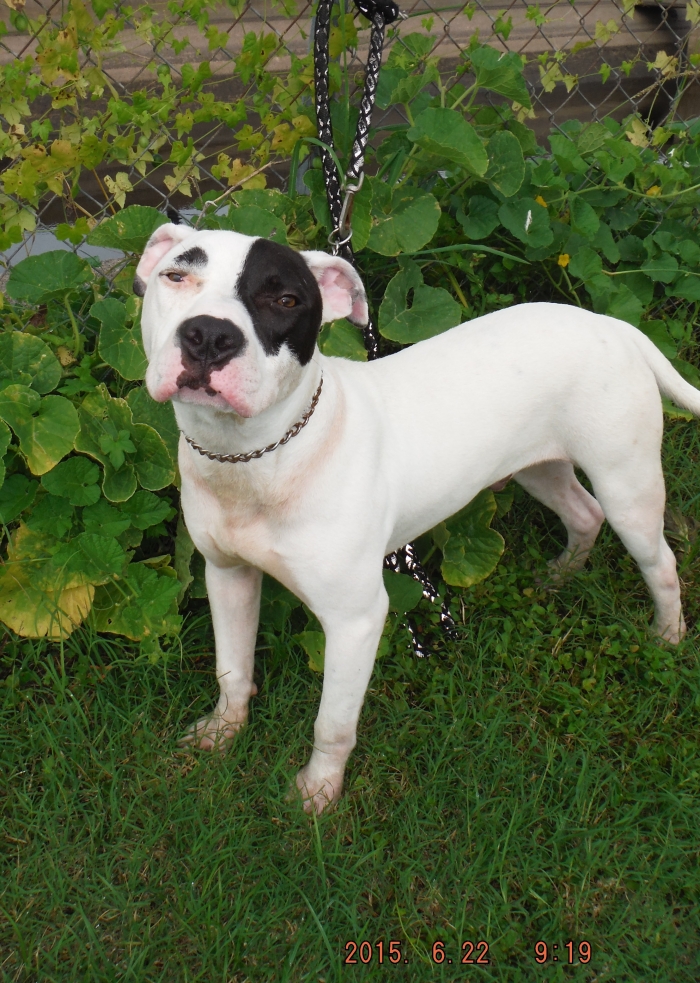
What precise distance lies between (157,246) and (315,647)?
3.83 ft

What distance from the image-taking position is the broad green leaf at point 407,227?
2703 millimetres

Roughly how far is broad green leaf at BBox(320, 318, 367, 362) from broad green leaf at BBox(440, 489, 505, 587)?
2.02 ft

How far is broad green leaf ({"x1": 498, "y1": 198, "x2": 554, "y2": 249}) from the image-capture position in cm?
298

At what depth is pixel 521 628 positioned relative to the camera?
266cm

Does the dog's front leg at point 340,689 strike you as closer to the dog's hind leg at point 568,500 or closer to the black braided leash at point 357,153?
the black braided leash at point 357,153

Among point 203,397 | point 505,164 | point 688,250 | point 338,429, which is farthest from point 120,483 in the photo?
point 688,250

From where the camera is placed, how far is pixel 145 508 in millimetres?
2520

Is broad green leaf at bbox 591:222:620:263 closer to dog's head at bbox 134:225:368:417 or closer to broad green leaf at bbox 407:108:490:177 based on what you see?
broad green leaf at bbox 407:108:490:177

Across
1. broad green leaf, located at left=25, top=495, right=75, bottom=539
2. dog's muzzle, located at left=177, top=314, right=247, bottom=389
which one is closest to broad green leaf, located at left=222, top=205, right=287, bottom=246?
broad green leaf, located at left=25, top=495, right=75, bottom=539

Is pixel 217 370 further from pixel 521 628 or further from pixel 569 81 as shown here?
pixel 569 81

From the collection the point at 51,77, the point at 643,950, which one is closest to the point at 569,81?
the point at 51,77

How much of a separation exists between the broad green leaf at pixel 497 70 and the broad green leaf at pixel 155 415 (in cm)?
151

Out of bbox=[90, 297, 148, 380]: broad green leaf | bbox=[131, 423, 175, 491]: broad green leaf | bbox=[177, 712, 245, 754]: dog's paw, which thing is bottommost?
bbox=[177, 712, 245, 754]: dog's paw

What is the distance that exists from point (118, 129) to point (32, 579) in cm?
157
